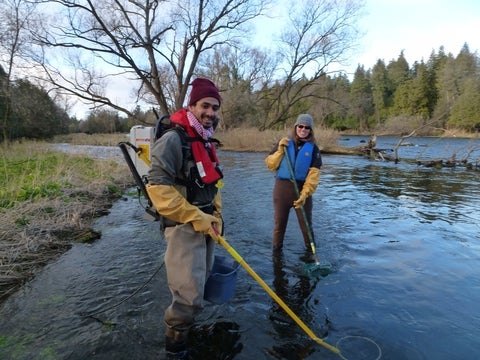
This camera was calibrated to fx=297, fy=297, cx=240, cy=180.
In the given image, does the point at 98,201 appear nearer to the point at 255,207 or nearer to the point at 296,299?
the point at 255,207

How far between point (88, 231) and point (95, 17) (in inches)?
707

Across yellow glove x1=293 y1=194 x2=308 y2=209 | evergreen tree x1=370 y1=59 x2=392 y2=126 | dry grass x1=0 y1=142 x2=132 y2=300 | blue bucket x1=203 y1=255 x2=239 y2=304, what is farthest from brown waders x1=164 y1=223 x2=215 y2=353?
evergreen tree x1=370 y1=59 x2=392 y2=126

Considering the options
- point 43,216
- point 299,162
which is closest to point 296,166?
point 299,162

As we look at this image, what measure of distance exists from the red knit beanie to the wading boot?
201 cm

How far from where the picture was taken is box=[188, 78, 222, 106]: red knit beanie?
256cm

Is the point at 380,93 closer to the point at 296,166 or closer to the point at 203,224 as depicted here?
the point at 296,166

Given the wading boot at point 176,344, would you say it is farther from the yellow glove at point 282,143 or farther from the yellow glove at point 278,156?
the yellow glove at point 282,143

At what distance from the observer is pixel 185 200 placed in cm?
240

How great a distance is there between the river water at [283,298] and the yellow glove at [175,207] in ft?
4.27

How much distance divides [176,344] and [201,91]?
2.21 m

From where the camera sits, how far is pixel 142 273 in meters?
4.34

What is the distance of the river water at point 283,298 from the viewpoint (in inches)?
112

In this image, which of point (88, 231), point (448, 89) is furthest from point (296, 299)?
point (448, 89)

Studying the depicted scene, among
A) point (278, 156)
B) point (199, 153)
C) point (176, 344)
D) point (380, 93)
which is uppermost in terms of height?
point (380, 93)
